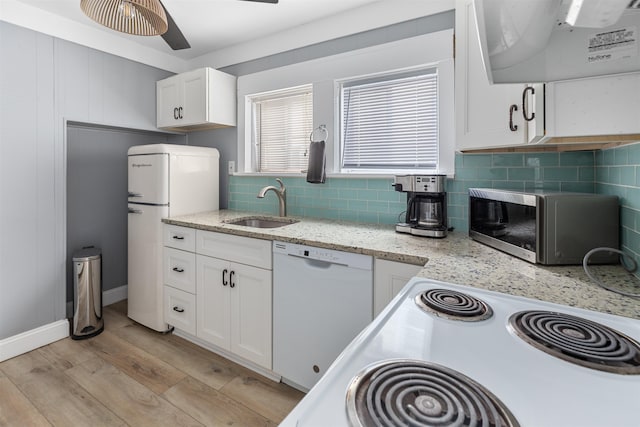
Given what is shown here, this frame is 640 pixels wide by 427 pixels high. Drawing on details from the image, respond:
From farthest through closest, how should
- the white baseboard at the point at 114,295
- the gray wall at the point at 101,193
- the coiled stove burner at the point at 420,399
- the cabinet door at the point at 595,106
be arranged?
1. the white baseboard at the point at 114,295
2. the gray wall at the point at 101,193
3. the cabinet door at the point at 595,106
4. the coiled stove burner at the point at 420,399

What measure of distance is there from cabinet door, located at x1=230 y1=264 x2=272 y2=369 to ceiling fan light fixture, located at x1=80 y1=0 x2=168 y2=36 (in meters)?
1.34

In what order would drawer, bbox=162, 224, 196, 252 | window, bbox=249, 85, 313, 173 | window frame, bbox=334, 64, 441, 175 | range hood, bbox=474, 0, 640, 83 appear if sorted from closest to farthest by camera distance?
range hood, bbox=474, 0, 640, 83 → window frame, bbox=334, 64, 441, 175 → drawer, bbox=162, 224, 196, 252 → window, bbox=249, 85, 313, 173

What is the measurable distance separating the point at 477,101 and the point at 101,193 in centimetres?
316

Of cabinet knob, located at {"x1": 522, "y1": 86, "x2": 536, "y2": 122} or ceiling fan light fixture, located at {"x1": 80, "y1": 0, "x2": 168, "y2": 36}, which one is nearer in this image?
cabinet knob, located at {"x1": 522, "y1": 86, "x2": 536, "y2": 122}

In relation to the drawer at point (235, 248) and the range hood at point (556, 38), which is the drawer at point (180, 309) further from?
the range hood at point (556, 38)

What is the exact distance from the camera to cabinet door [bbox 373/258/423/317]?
1.38 meters

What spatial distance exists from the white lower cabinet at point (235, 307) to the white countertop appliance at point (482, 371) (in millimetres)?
1238

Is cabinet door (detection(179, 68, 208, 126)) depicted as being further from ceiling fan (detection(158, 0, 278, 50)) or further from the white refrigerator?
ceiling fan (detection(158, 0, 278, 50))

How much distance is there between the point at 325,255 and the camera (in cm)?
159

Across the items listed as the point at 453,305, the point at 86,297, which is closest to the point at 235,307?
the point at 86,297

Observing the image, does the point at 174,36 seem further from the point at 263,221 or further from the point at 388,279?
the point at 388,279

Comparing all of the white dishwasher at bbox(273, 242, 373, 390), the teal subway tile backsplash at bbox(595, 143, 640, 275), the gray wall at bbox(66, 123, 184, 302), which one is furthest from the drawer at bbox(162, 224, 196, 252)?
the teal subway tile backsplash at bbox(595, 143, 640, 275)

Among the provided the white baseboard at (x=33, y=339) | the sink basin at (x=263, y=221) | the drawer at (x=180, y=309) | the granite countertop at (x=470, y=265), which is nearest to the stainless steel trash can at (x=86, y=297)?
the white baseboard at (x=33, y=339)

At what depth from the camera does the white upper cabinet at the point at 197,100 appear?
2633 mm
